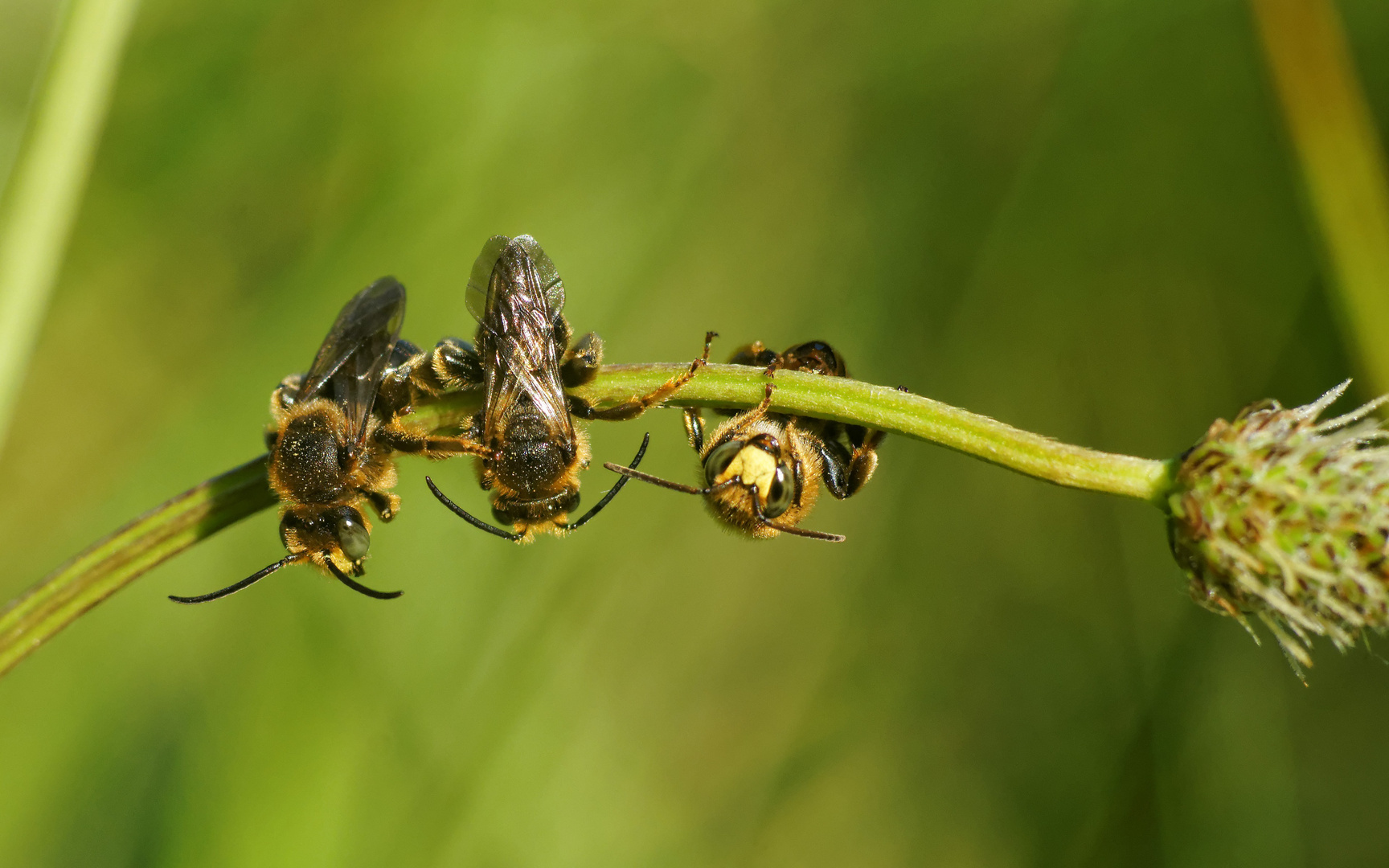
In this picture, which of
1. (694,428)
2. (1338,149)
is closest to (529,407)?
(694,428)

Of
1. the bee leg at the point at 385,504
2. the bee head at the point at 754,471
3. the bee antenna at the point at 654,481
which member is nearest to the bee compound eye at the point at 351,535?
the bee leg at the point at 385,504

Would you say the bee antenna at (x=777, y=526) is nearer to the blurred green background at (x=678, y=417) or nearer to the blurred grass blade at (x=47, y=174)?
the blurred grass blade at (x=47, y=174)

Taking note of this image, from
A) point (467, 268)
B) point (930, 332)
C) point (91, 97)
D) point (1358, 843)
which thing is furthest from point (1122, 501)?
point (91, 97)

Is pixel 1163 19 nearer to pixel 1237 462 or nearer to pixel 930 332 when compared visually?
pixel 930 332

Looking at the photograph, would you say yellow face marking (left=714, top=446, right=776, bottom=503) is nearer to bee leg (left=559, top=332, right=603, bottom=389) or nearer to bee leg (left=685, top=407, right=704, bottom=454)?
bee leg (left=685, top=407, right=704, bottom=454)

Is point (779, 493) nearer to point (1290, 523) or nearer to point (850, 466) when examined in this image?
point (850, 466)

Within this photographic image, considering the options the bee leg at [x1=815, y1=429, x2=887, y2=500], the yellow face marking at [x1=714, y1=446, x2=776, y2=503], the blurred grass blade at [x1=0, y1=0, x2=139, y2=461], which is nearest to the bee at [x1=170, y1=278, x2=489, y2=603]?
the blurred grass blade at [x1=0, y1=0, x2=139, y2=461]
